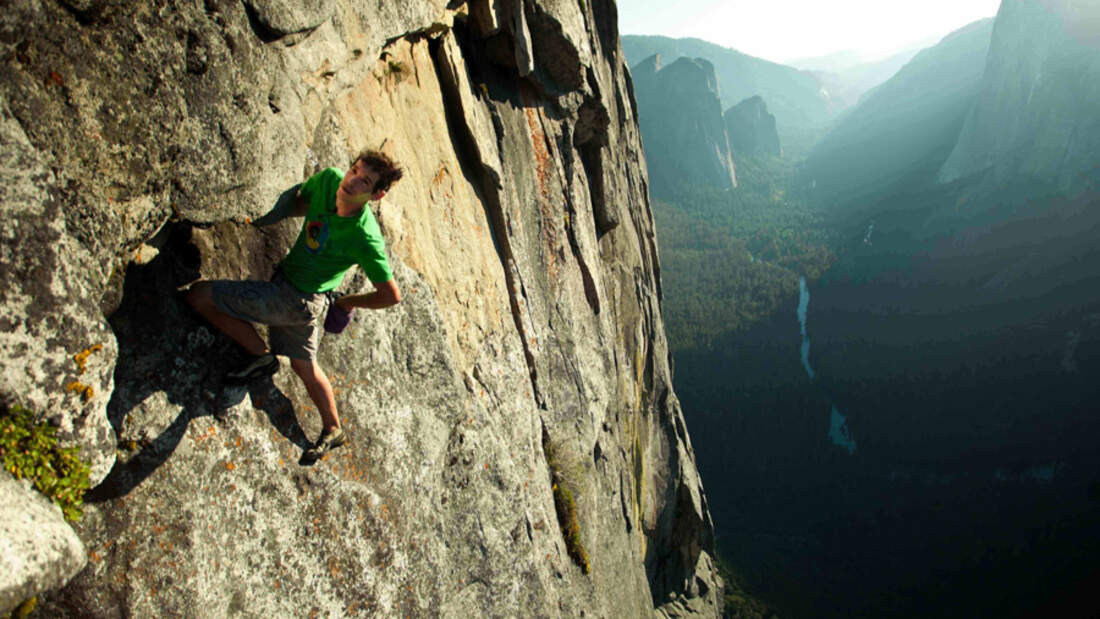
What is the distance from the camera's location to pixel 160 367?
4.24 meters

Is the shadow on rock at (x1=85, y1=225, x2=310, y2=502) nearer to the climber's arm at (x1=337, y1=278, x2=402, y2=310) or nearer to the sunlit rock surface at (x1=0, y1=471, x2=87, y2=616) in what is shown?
the sunlit rock surface at (x1=0, y1=471, x2=87, y2=616)

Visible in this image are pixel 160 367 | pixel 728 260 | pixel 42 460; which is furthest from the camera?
pixel 728 260

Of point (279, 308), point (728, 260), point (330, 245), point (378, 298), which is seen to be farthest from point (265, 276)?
point (728, 260)

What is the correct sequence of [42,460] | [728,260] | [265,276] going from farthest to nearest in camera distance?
[728,260]
[265,276]
[42,460]

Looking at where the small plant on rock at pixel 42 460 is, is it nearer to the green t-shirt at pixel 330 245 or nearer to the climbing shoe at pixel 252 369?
the climbing shoe at pixel 252 369

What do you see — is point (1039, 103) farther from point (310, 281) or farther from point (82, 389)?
point (82, 389)

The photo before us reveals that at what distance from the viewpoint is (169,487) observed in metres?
4.12

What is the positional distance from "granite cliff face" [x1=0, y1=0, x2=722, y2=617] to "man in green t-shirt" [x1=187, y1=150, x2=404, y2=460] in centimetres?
21

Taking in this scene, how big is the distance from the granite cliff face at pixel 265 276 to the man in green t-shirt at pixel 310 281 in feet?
0.70

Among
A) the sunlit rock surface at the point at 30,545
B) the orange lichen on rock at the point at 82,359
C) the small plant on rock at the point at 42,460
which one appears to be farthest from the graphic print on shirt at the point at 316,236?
the sunlit rock surface at the point at 30,545

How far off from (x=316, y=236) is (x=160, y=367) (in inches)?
58.8

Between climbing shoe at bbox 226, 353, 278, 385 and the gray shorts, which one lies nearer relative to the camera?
the gray shorts

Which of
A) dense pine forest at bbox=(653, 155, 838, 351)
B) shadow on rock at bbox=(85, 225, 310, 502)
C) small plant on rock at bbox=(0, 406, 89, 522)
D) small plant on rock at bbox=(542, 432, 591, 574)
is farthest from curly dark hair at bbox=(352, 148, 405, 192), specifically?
dense pine forest at bbox=(653, 155, 838, 351)

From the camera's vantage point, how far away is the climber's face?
4309mm
